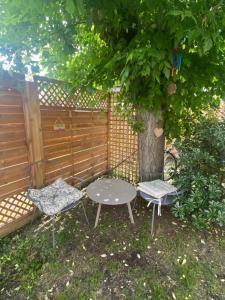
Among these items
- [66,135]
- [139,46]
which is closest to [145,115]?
[139,46]

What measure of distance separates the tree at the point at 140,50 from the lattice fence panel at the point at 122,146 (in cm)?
75

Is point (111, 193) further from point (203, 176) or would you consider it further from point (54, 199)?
point (203, 176)

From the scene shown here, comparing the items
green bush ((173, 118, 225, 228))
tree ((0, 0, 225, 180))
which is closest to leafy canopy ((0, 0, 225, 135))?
tree ((0, 0, 225, 180))

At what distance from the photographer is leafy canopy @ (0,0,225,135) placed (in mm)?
1457

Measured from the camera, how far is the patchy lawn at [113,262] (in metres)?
1.60

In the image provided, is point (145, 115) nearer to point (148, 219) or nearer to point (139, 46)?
point (139, 46)

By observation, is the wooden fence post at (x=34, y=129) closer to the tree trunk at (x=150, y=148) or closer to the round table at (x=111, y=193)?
the round table at (x=111, y=193)

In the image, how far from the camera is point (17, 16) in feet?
5.10

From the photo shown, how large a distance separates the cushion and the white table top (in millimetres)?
208

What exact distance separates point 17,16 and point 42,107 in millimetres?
1163

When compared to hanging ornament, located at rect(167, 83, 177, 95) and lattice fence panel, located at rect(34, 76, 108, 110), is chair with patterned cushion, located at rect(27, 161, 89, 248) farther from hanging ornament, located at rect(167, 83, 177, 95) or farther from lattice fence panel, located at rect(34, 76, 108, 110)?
hanging ornament, located at rect(167, 83, 177, 95)

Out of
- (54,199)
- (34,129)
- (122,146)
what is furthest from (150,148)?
(34,129)

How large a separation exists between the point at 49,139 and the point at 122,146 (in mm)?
1625

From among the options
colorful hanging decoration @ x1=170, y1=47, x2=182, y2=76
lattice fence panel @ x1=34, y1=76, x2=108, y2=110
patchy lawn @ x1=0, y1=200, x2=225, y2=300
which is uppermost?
colorful hanging decoration @ x1=170, y1=47, x2=182, y2=76
